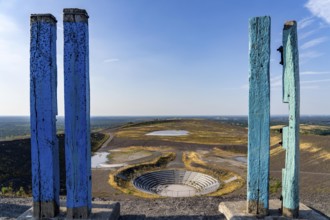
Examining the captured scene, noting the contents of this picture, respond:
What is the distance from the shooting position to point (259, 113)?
480cm

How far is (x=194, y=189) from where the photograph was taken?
22891mm

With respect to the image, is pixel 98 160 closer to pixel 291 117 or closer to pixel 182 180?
pixel 182 180

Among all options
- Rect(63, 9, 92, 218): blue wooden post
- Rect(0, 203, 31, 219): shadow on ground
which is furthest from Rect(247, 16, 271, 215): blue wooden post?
Rect(0, 203, 31, 219): shadow on ground

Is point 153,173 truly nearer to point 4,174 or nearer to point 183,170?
point 183,170

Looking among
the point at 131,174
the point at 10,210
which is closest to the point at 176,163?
the point at 131,174

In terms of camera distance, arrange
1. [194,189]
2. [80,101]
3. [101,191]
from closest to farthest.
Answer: [80,101], [101,191], [194,189]

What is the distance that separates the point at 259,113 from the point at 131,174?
22.9 m

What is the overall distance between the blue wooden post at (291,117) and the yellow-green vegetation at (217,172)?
594 inches

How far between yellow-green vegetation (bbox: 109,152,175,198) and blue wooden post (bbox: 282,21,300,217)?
14335 millimetres

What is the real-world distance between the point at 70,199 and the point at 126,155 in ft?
107

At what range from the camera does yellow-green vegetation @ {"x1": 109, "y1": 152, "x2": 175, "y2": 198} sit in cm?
1991

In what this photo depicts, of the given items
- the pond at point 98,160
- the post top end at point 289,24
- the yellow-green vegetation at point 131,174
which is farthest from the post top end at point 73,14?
the pond at point 98,160

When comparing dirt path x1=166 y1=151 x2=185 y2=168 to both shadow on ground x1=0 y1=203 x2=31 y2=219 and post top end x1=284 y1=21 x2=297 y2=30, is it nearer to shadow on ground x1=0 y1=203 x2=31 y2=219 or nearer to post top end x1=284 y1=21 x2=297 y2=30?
shadow on ground x1=0 y1=203 x2=31 y2=219

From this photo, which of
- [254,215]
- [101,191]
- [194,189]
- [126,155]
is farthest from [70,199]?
[126,155]
